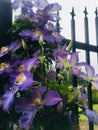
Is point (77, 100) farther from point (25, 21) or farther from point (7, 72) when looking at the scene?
point (25, 21)

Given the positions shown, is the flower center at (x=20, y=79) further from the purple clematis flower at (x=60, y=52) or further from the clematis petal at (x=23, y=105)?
the purple clematis flower at (x=60, y=52)

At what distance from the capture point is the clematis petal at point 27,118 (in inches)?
50.2

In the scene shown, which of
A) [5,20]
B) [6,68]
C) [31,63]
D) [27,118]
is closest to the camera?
[27,118]

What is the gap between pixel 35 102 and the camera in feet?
4.40

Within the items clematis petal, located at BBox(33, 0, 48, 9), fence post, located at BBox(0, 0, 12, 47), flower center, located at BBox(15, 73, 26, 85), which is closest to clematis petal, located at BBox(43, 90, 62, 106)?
flower center, located at BBox(15, 73, 26, 85)

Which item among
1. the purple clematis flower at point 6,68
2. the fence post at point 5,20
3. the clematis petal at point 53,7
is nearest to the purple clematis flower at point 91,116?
the purple clematis flower at point 6,68

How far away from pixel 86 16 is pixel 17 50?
4.85 feet

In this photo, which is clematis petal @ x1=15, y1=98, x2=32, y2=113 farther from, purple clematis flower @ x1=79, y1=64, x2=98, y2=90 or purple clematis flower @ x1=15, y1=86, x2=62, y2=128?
purple clematis flower @ x1=79, y1=64, x2=98, y2=90

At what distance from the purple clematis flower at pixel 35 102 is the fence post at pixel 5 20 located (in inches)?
22.1

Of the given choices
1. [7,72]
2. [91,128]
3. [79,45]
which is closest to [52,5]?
[7,72]

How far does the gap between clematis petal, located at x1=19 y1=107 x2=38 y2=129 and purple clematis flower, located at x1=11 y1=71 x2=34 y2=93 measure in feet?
0.28

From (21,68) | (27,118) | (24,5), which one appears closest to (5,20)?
(24,5)

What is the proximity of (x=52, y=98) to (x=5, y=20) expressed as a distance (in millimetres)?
715

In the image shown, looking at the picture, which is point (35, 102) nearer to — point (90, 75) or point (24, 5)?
point (90, 75)
